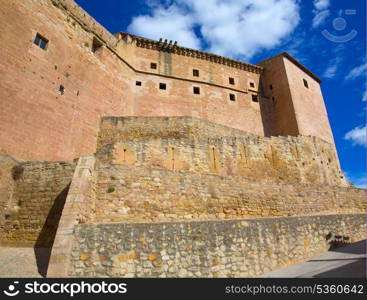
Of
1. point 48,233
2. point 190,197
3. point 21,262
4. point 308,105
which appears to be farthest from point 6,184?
point 308,105

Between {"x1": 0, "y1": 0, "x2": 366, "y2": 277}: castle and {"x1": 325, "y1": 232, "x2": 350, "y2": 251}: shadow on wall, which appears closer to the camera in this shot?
{"x1": 0, "y1": 0, "x2": 366, "y2": 277}: castle

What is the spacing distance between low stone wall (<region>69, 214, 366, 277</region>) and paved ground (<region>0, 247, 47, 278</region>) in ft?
3.60

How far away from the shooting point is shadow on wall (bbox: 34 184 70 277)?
636 centimetres

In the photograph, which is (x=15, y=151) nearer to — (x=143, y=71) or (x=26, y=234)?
(x=26, y=234)

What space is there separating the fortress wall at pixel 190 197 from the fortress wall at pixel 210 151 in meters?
1.59

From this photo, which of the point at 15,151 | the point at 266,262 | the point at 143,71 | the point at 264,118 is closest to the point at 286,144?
the point at 264,118

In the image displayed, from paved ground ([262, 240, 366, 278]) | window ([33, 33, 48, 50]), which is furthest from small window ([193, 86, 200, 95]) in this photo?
paved ground ([262, 240, 366, 278])

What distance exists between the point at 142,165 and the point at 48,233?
3.96 metres

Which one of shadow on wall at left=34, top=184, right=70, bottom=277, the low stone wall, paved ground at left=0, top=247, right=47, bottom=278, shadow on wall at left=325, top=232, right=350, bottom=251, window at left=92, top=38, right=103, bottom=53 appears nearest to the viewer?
the low stone wall

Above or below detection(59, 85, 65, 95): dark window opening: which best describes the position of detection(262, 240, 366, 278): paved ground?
below

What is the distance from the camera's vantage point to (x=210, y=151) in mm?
11617

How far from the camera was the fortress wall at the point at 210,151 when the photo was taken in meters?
10.4

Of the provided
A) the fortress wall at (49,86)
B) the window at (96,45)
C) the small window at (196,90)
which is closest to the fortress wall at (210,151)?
the fortress wall at (49,86)

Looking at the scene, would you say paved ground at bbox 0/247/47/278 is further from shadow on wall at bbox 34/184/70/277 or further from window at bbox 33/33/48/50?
window at bbox 33/33/48/50
